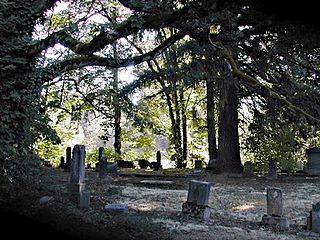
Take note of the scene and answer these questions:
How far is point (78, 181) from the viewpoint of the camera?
821 cm

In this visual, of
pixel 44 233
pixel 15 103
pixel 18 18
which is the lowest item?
pixel 44 233

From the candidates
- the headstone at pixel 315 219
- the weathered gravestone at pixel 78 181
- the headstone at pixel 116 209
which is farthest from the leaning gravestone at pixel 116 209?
the headstone at pixel 315 219

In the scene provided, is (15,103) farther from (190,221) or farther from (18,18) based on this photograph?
(190,221)

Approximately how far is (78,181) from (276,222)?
374cm

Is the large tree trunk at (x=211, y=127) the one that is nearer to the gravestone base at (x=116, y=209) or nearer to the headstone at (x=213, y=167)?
the headstone at (x=213, y=167)

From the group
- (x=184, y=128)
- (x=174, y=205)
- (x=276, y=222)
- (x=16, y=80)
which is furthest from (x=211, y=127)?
(x=16, y=80)

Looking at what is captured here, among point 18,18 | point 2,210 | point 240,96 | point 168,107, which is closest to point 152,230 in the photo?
point 18,18

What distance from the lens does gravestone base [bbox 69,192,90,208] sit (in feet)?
24.9

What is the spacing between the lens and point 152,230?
5.86m

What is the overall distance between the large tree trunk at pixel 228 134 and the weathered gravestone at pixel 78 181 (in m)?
7.34

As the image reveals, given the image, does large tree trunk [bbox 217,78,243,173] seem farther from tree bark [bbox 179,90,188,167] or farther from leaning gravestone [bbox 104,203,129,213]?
leaning gravestone [bbox 104,203,129,213]

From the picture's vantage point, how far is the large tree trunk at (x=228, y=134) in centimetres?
1485

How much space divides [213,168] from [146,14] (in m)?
9.87

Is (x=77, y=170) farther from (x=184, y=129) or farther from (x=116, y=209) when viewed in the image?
(x=184, y=129)
